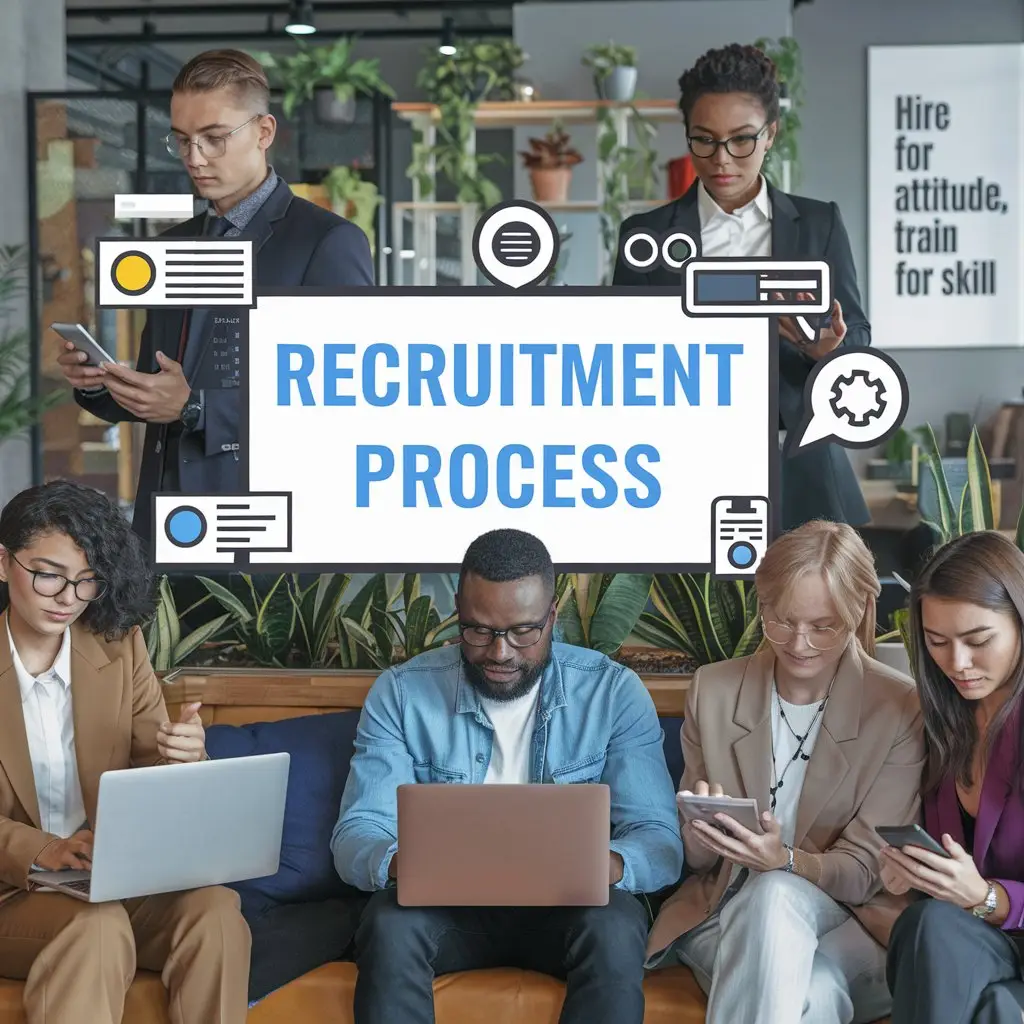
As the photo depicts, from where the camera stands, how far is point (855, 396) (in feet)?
9.18

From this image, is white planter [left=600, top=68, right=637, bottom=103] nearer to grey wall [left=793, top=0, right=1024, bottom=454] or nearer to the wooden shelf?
the wooden shelf

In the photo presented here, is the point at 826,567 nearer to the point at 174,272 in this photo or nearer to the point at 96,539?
the point at 96,539

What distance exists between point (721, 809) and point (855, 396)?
3.19ft

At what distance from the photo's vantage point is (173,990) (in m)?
2.29

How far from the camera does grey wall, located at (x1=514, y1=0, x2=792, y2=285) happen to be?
7102mm

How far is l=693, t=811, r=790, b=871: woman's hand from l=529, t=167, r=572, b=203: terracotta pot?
4895 millimetres

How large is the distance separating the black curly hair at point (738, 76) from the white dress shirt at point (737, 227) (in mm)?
186

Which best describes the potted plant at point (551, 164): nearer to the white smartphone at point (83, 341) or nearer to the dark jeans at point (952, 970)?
the white smartphone at point (83, 341)

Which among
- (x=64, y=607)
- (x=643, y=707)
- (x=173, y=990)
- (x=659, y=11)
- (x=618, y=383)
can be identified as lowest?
(x=173, y=990)

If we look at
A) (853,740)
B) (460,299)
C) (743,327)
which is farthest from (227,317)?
(853,740)

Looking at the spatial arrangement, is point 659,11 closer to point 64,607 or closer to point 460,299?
point 460,299

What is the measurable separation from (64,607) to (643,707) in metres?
1.03

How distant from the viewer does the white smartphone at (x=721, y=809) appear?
217cm

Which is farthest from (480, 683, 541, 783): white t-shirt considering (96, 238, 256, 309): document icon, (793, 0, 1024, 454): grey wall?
(793, 0, 1024, 454): grey wall
